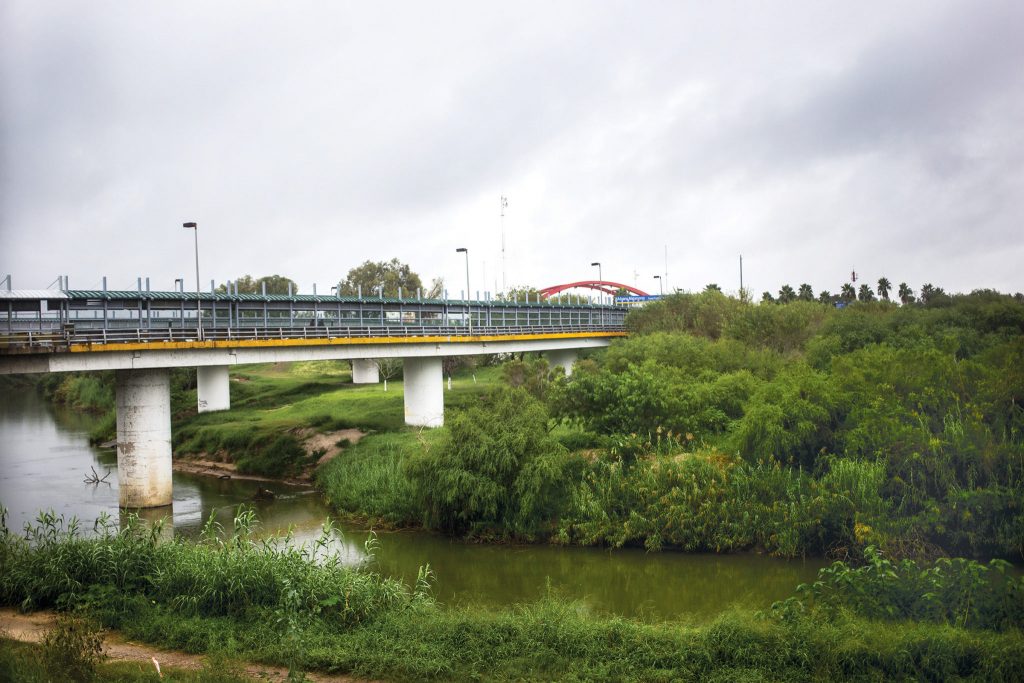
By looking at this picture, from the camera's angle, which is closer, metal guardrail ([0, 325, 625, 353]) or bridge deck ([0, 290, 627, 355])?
metal guardrail ([0, 325, 625, 353])

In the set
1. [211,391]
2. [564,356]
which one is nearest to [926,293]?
[564,356]

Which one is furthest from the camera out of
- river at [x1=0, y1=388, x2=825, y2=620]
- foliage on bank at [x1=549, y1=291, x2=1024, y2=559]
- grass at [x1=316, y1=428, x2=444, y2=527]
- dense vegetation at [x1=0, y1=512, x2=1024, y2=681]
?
grass at [x1=316, y1=428, x2=444, y2=527]

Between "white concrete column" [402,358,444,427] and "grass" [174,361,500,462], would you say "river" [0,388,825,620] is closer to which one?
"grass" [174,361,500,462]

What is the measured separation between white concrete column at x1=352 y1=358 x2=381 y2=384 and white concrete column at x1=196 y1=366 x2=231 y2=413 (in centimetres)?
1100

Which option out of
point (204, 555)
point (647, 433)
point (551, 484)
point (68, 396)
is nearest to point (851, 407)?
point (647, 433)

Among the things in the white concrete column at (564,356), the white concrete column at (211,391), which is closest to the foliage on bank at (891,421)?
the white concrete column at (564,356)

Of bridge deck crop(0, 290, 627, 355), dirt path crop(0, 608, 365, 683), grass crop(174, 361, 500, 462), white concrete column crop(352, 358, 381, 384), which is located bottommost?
dirt path crop(0, 608, 365, 683)

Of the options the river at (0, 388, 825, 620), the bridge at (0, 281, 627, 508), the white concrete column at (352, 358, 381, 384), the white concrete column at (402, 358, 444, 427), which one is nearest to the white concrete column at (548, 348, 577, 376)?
the bridge at (0, 281, 627, 508)

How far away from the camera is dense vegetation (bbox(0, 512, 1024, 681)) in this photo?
13.7 metres

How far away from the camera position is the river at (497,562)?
21.1 m

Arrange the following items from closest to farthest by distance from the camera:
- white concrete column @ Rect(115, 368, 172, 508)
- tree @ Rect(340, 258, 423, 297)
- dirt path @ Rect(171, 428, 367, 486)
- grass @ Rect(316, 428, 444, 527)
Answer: grass @ Rect(316, 428, 444, 527)
white concrete column @ Rect(115, 368, 172, 508)
dirt path @ Rect(171, 428, 367, 486)
tree @ Rect(340, 258, 423, 297)

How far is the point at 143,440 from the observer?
3384cm

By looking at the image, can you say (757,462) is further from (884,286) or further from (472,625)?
(884,286)

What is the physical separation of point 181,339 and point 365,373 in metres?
29.2
